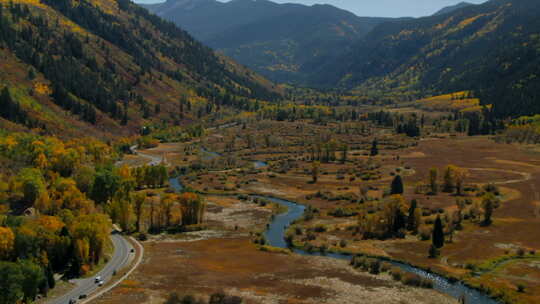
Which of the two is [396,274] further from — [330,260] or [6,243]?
[6,243]

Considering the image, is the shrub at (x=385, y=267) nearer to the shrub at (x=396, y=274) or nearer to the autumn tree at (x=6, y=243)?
the shrub at (x=396, y=274)

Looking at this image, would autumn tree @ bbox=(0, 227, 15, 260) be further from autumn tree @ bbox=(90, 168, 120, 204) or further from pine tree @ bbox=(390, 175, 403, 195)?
pine tree @ bbox=(390, 175, 403, 195)

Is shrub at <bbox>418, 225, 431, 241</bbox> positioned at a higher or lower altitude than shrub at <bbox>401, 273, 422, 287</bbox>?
higher

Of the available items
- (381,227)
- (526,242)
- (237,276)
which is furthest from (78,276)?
(526,242)

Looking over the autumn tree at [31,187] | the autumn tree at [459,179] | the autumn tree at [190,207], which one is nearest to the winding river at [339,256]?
the autumn tree at [190,207]

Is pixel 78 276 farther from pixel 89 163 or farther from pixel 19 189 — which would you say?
pixel 89 163

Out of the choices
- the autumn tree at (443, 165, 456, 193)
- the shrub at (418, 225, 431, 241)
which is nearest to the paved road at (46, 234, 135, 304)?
the shrub at (418, 225, 431, 241)
